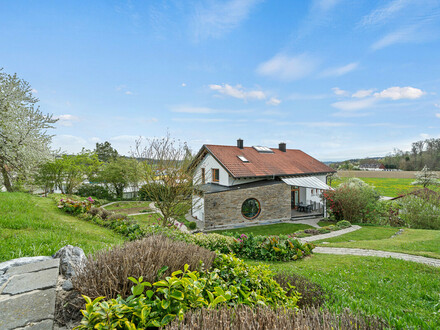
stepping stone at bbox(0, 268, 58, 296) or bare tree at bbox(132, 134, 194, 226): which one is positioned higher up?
bare tree at bbox(132, 134, 194, 226)

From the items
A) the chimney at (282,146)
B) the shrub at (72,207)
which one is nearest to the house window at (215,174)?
the chimney at (282,146)

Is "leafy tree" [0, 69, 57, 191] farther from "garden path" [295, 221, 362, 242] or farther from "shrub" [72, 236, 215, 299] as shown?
"garden path" [295, 221, 362, 242]

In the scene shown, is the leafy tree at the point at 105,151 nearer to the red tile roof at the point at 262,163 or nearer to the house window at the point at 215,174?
the red tile roof at the point at 262,163

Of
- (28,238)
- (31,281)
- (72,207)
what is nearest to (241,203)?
(72,207)

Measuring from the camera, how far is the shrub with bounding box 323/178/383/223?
17375 millimetres

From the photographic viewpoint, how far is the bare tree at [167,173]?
10.6 meters

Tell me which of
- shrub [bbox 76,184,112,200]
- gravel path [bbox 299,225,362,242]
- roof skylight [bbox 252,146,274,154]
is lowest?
gravel path [bbox 299,225,362,242]

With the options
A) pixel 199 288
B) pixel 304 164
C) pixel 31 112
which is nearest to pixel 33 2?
pixel 31 112

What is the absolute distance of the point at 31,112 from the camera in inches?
461

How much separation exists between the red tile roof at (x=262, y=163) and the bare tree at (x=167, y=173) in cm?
757

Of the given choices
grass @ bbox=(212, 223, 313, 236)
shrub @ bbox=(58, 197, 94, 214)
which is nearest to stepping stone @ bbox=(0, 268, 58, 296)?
shrub @ bbox=(58, 197, 94, 214)

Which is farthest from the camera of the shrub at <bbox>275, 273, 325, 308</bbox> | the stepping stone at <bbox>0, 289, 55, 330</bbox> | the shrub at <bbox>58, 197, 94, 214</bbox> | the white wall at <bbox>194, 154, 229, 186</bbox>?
the white wall at <bbox>194, 154, 229, 186</bbox>

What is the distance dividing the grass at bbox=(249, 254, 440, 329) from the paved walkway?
3.20m

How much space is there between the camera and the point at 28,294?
2.29 meters
